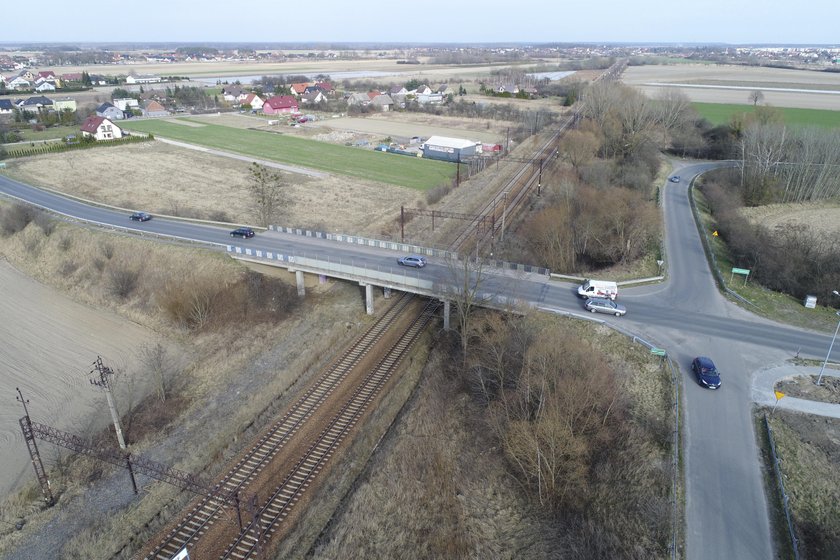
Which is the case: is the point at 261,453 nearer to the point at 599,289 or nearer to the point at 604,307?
the point at 604,307

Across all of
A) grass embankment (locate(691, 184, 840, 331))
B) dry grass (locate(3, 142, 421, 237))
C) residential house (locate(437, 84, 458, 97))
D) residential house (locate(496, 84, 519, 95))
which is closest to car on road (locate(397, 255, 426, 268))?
dry grass (locate(3, 142, 421, 237))

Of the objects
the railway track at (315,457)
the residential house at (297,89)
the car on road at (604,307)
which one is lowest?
the railway track at (315,457)

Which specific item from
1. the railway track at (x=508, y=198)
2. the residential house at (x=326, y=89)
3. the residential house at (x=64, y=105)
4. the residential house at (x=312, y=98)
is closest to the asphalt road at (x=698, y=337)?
the railway track at (x=508, y=198)

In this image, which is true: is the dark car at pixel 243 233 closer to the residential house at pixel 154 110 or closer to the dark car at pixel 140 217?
the dark car at pixel 140 217

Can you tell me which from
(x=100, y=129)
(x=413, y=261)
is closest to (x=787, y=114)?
(x=413, y=261)

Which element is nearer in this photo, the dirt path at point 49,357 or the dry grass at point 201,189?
the dirt path at point 49,357

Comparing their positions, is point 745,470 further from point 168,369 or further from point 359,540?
point 168,369

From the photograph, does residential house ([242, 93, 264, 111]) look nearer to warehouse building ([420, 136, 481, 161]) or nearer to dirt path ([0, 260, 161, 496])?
warehouse building ([420, 136, 481, 161])
